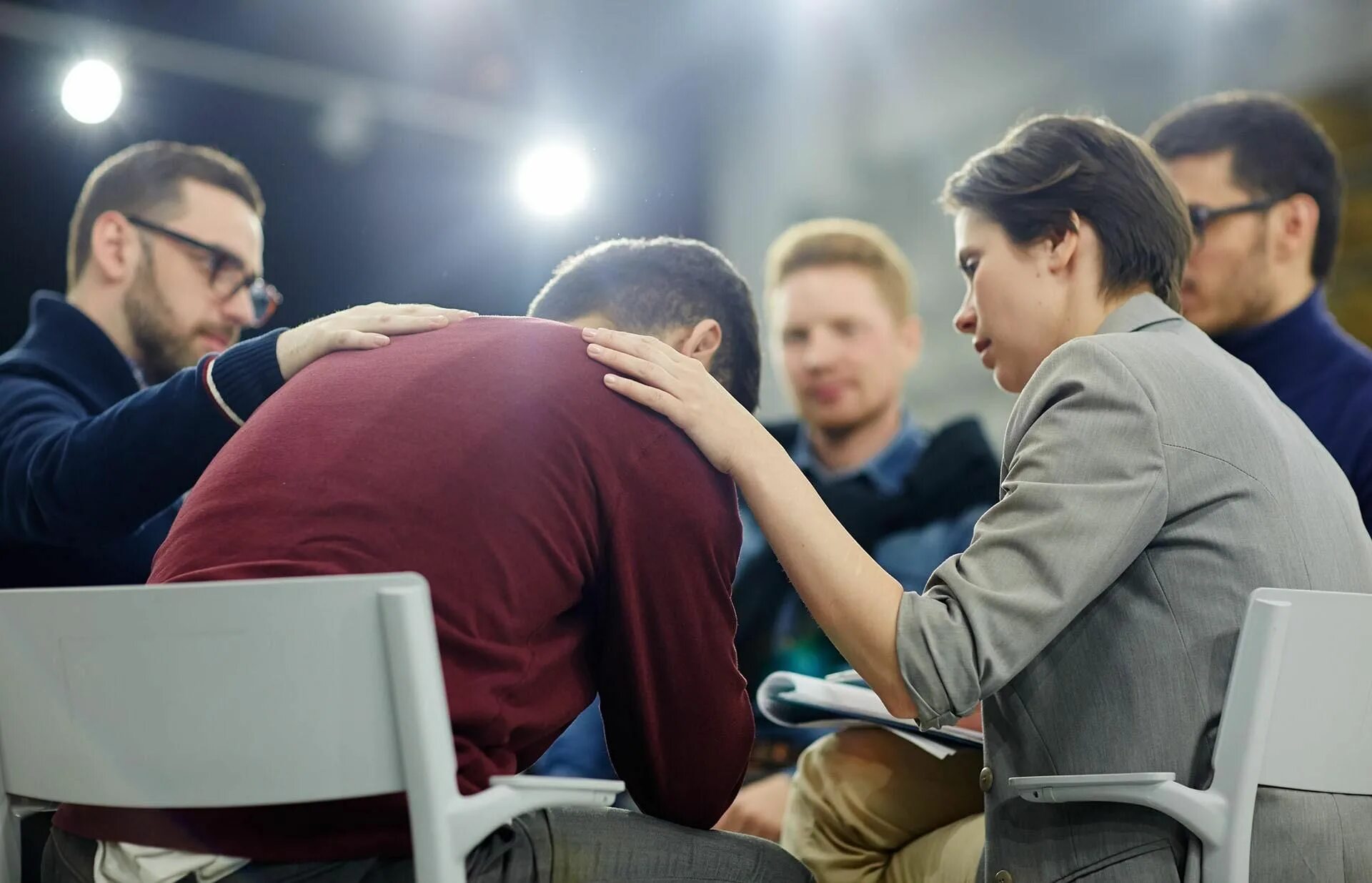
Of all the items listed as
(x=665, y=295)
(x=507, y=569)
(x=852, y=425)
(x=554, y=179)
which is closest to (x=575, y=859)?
(x=507, y=569)

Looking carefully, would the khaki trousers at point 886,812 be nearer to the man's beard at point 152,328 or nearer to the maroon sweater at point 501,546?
the maroon sweater at point 501,546

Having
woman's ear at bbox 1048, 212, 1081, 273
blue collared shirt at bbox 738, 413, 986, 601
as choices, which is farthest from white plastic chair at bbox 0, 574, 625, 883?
blue collared shirt at bbox 738, 413, 986, 601

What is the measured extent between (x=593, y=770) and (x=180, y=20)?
5.39ft

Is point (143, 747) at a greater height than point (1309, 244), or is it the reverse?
point (1309, 244)

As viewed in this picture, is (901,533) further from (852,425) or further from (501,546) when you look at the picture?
(501,546)

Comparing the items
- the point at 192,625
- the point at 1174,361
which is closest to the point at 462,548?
the point at 192,625

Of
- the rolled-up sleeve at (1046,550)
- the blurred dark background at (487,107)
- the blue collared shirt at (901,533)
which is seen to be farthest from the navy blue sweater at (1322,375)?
the rolled-up sleeve at (1046,550)

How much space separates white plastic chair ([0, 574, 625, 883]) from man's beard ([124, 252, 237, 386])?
1320 millimetres

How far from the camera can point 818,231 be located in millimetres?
2818

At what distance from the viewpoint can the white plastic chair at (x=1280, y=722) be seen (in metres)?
0.95

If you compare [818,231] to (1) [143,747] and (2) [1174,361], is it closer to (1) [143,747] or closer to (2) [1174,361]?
(2) [1174,361]

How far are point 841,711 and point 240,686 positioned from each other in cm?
73

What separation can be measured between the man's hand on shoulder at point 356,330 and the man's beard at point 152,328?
843 millimetres

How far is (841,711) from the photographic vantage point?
4.24ft
